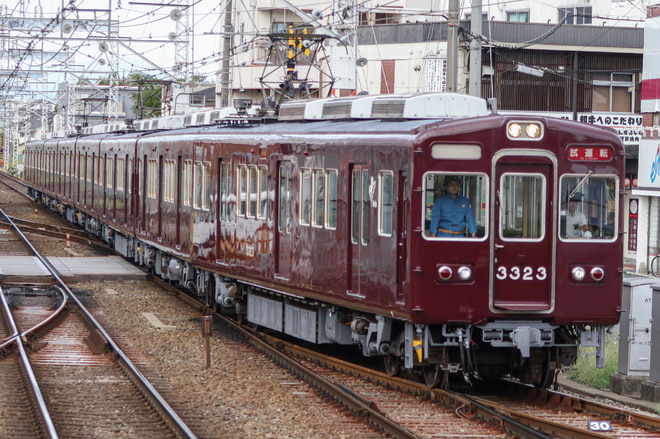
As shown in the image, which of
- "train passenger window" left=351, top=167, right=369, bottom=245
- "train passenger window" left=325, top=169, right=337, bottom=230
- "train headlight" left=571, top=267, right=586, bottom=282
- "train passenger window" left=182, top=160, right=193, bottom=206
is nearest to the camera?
"train headlight" left=571, top=267, right=586, bottom=282

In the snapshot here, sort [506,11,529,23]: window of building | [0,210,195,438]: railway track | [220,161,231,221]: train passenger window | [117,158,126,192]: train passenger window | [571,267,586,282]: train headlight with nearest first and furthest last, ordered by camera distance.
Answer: [0,210,195,438]: railway track
[571,267,586,282]: train headlight
[220,161,231,221]: train passenger window
[117,158,126,192]: train passenger window
[506,11,529,23]: window of building

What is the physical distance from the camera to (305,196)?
1232cm

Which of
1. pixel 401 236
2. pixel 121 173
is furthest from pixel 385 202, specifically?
pixel 121 173

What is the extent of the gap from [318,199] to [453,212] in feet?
8.02

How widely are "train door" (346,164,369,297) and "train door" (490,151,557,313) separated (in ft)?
4.74

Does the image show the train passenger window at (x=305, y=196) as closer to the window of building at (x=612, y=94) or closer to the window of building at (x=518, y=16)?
the window of building at (x=612, y=94)

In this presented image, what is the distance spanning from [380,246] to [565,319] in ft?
6.07

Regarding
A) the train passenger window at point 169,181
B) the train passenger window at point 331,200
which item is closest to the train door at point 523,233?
the train passenger window at point 331,200

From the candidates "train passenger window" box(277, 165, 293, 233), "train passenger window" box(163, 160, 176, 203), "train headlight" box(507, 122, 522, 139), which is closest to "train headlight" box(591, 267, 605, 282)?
"train headlight" box(507, 122, 522, 139)

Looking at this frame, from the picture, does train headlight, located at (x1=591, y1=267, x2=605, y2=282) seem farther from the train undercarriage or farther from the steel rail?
the steel rail

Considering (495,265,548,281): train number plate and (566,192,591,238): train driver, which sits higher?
(566,192,591,238): train driver

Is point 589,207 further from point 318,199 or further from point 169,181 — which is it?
point 169,181

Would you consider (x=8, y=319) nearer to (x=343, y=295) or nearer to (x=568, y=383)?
(x=343, y=295)

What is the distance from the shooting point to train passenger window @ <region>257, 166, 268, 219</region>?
1356cm
